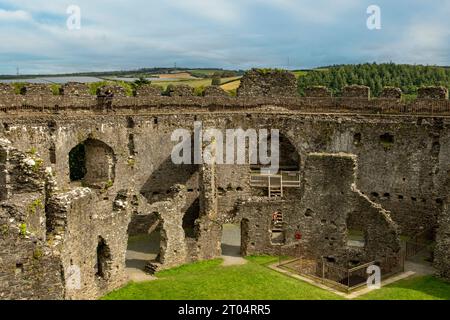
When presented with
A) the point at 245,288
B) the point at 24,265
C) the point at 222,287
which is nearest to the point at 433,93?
the point at 245,288

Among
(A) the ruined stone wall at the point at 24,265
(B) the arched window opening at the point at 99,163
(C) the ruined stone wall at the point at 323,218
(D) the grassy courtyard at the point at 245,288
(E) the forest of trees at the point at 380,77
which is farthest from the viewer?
(E) the forest of trees at the point at 380,77

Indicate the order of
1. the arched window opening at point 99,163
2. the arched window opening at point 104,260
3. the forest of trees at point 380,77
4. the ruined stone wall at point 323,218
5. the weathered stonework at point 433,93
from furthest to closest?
the forest of trees at point 380,77
the weathered stonework at point 433,93
the arched window opening at point 99,163
the ruined stone wall at point 323,218
the arched window opening at point 104,260

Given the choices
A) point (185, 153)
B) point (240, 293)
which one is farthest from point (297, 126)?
point (240, 293)

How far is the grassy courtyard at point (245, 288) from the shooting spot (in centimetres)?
2006

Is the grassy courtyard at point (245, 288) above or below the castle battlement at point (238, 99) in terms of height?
below

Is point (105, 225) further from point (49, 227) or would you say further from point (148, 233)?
point (148, 233)

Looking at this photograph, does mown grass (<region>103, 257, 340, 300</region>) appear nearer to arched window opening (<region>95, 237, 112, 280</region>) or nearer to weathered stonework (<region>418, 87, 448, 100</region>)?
arched window opening (<region>95, 237, 112, 280</region>)

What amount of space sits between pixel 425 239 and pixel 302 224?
285 inches

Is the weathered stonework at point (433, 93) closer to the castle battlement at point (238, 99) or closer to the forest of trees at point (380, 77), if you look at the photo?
the castle battlement at point (238, 99)

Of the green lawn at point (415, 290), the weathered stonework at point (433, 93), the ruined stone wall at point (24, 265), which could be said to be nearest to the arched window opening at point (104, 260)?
the ruined stone wall at point (24, 265)

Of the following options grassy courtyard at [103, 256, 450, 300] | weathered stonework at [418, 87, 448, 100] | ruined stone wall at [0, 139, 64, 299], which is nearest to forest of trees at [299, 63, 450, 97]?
weathered stonework at [418, 87, 448, 100]

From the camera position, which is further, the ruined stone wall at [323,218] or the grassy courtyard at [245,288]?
the ruined stone wall at [323,218]

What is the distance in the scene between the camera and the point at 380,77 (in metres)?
51.0

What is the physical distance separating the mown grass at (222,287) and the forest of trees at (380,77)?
2996 centimetres
